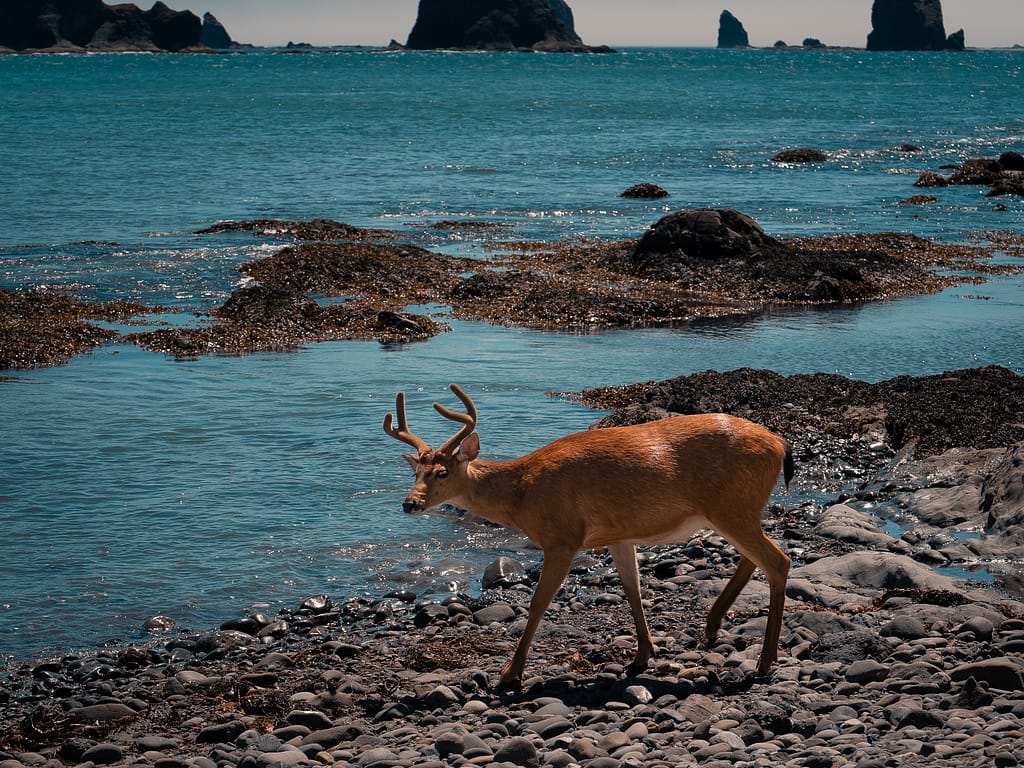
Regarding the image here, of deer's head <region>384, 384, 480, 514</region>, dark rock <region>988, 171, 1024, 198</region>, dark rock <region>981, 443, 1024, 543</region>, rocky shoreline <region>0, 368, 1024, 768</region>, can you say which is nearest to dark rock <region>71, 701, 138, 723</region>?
rocky shoreline <region>0, 368, 1024, 768</region>

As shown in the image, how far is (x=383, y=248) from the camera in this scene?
1140 inches

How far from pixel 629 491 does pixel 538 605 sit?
1010 mm

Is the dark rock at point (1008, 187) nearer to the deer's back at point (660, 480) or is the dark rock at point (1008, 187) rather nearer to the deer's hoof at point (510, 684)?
the deer's back at point (660, 480)

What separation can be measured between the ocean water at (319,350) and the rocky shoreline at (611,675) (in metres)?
0.99

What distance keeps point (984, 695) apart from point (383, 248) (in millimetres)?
22852

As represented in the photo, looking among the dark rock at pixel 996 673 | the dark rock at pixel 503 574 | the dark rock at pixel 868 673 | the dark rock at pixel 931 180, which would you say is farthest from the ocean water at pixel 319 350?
the dark rock at pixel 996 673

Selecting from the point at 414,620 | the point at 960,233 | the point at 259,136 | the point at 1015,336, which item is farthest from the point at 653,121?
the point at 414,620

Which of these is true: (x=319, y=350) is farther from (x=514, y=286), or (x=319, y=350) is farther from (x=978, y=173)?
(x=978, y=173)

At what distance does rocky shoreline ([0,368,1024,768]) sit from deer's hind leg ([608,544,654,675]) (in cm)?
11

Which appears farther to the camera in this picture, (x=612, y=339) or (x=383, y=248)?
(x=383, y=248)

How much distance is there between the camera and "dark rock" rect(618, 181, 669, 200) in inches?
1688

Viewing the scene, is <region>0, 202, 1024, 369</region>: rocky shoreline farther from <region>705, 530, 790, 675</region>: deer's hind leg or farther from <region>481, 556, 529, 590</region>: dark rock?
<region>705, 530, 790, 675</region>: deer's hind leg

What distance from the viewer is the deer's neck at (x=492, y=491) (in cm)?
888

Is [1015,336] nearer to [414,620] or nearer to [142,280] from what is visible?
[414,620]
